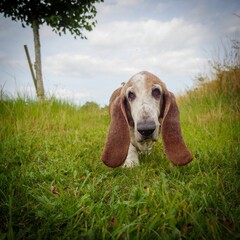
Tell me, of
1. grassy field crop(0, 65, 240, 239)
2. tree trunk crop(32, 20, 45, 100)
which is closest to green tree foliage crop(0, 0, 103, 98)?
tree trunk crop(32, 20, 45, 100)

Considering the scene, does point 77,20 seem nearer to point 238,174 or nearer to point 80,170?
point 80,170

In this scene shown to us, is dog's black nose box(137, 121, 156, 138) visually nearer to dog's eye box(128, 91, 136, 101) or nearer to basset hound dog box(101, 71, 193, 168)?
basset hound dog box(101, 71, 193, 168)

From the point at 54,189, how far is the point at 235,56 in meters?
5.83

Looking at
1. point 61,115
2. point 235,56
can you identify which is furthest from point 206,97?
point 61,115

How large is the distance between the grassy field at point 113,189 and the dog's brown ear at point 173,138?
15 cm

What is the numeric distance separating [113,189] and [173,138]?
92cm

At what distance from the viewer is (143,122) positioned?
89.7 inches

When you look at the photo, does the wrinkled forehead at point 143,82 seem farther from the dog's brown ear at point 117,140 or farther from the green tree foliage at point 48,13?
the green tree foliage at point 48,13

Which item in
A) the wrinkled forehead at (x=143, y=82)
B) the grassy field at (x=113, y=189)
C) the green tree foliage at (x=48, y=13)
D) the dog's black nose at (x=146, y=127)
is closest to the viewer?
the grassy field at (x=113, y=189)

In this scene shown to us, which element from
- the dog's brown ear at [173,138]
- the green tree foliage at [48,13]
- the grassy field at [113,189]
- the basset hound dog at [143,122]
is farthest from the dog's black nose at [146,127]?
the green tree foliage at [48,13]

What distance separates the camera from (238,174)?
2.29 metres

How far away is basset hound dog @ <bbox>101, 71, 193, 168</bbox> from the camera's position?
7.80ft

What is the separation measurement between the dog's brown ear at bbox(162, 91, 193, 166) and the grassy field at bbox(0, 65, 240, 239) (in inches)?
5.7

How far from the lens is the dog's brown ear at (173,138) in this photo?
2.39 m
